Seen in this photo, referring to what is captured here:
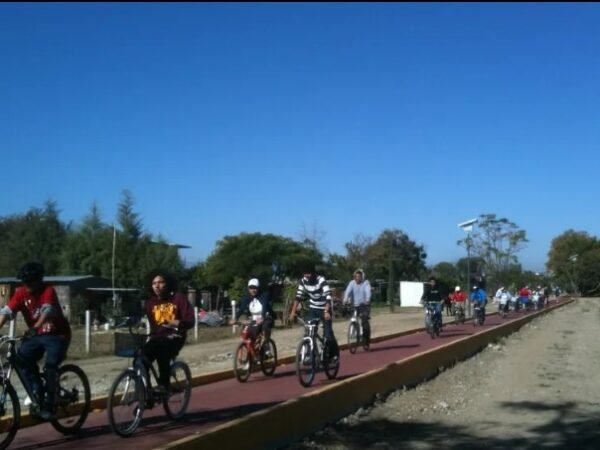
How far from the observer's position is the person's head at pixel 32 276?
24.7ft

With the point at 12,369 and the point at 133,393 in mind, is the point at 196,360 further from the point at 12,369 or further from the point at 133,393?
the point at 12,369

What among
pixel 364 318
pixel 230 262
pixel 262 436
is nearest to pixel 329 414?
pixel 262 436

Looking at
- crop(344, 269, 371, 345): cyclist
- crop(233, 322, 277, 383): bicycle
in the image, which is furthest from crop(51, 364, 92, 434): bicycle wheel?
crop(344, 269, 371, 345): cyclist

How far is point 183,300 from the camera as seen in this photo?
8398mm

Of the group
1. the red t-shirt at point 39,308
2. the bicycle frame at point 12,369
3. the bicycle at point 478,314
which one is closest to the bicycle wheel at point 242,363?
the red t-shirt at point 39,308

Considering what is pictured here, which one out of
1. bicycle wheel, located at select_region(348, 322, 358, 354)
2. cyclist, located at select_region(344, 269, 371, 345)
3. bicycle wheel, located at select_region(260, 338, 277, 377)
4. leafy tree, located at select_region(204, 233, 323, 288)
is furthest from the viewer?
leafy tree, located at select_region(204, 233, 323, 288)

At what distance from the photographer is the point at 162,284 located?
8.36 meters

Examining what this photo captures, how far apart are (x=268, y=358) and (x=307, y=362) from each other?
1.61m

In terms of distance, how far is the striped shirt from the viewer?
1212 centimetres

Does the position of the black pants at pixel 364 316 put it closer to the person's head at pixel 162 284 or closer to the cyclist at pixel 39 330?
the person's head at pixel 162 284

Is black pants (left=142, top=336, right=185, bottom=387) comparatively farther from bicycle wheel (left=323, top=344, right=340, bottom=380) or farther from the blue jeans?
bicycle wheel (left=323, top=344, right=340, bottom=380)

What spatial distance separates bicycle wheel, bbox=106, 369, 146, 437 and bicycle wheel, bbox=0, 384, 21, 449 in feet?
2.81

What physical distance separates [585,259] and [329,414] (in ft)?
341

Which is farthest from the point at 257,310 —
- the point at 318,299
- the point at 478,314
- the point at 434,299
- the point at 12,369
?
the point at 478,314
